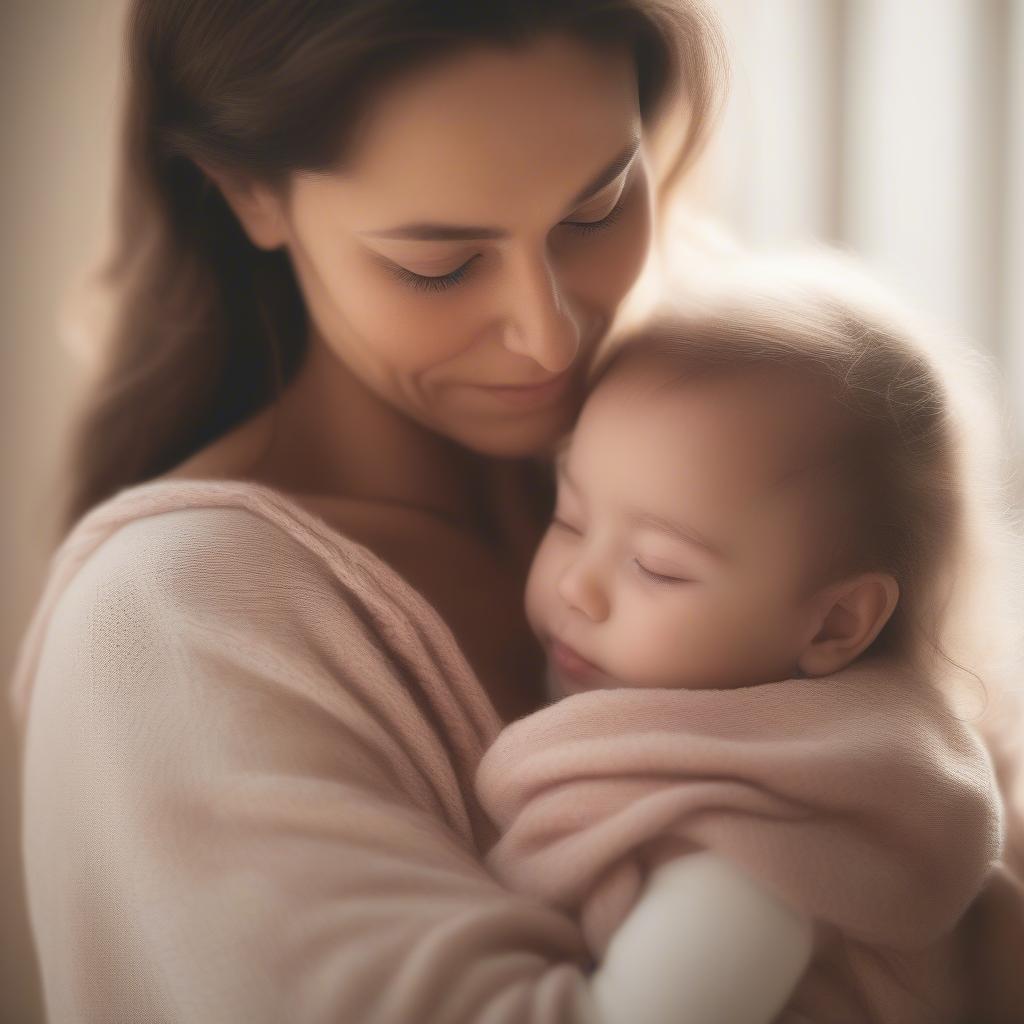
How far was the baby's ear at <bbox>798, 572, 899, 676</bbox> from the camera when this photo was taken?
91 centimetres

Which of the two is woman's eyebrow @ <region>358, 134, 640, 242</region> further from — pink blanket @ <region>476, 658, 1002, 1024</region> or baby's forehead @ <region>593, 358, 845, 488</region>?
pink blanket @ <region>476, 658, 1002, 1024</region>

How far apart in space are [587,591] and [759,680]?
16 centimetres

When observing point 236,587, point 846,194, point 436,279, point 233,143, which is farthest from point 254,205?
point 846,194

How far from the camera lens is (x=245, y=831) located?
27.1 inches

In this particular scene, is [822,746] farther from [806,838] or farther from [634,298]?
[634,298]

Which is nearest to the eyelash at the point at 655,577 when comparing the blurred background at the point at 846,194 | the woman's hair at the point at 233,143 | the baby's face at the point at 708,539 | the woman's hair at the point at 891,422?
the baby's face at the point at 708,539

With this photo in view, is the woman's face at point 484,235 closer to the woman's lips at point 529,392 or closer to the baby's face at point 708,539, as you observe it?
the woman's lips at point 529,392

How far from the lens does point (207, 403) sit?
117 centimetres

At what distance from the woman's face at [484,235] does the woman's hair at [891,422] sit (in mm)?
79

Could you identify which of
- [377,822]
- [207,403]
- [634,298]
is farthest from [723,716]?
[207,403]

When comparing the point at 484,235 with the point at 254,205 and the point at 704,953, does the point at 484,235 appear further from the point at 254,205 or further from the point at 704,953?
the point at 704,953

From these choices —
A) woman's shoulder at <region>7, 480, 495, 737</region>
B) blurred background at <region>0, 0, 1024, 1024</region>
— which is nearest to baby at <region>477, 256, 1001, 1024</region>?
woman's shoulder at <region>7, 480, 495, 737</region>

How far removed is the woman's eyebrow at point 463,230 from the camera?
841mm

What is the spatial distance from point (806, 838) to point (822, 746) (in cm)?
6
